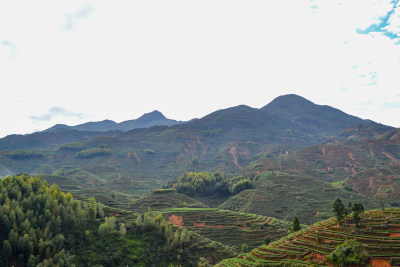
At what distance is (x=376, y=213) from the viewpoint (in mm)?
45156

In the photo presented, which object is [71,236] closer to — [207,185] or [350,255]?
[350,255]

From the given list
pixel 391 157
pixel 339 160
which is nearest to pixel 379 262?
pixel 339 160

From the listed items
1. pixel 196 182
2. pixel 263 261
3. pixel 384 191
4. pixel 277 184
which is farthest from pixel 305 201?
pixel 263 261

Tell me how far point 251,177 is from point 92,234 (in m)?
101

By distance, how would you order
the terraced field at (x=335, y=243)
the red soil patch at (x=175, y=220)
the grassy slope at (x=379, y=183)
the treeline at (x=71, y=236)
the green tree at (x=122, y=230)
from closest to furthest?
the terraced field at (x=335, y=243) → the treeline at (x=71, y=236) → the green tree at (x=122, y=230) → the red soil patch at (x=175, y=220) → the grassy slope at (x=379, y=183)

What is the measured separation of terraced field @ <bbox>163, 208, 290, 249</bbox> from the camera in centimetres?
7600

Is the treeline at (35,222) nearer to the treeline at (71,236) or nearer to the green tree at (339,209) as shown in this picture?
the treeline at (71,236)

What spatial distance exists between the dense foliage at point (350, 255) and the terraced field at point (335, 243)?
1288mm

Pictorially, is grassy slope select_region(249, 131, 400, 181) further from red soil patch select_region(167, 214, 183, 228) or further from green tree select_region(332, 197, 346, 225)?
green tree select_region(332, 197, 346, 225)

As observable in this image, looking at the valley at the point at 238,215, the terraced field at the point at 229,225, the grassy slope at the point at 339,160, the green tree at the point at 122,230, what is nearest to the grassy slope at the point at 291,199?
the valley at the point at 238,215

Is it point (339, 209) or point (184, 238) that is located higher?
point (339, 209)

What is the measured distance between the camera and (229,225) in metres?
84.3

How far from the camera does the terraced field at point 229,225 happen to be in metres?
76.0

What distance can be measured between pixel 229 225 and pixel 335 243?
47145mm
